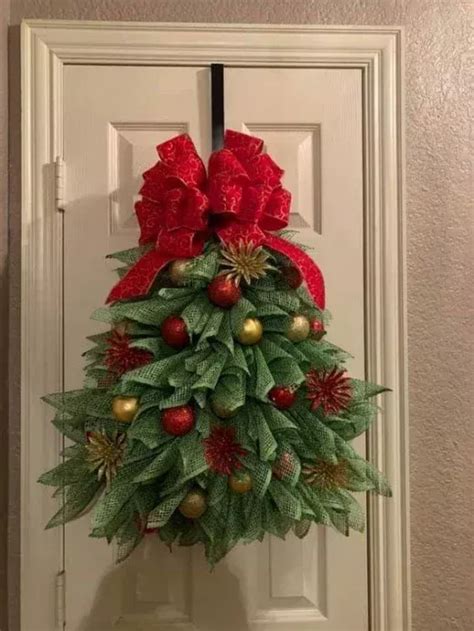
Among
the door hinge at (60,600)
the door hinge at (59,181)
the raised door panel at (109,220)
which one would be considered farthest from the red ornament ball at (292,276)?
the door hinge at (60,600)

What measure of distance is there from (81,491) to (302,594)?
507 millimetres

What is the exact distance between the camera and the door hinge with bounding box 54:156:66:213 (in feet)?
3.69

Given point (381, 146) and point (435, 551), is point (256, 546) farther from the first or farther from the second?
point (381, 146)

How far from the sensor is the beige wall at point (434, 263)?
1.17 meters

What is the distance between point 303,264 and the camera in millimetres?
896

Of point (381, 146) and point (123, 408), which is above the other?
point (381, 146)

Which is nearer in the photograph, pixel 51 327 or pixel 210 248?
pixel 210 248

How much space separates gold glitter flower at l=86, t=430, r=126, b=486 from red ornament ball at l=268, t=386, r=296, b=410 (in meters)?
0.22

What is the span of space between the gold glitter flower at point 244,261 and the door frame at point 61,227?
37cm

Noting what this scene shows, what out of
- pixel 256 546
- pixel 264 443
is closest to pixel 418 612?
pixel 256 546

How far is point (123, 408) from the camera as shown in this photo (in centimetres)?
85

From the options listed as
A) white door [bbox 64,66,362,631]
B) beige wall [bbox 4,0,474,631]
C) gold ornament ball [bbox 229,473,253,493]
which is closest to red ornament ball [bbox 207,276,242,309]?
gold ornament ball [bbox 229,473,253,493]

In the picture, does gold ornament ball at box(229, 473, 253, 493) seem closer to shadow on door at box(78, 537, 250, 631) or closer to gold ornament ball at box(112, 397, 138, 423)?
gold ornament ball at box(112, 397, 138, 423)

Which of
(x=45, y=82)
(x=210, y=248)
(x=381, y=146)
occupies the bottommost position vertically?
(x=210, y=248)
